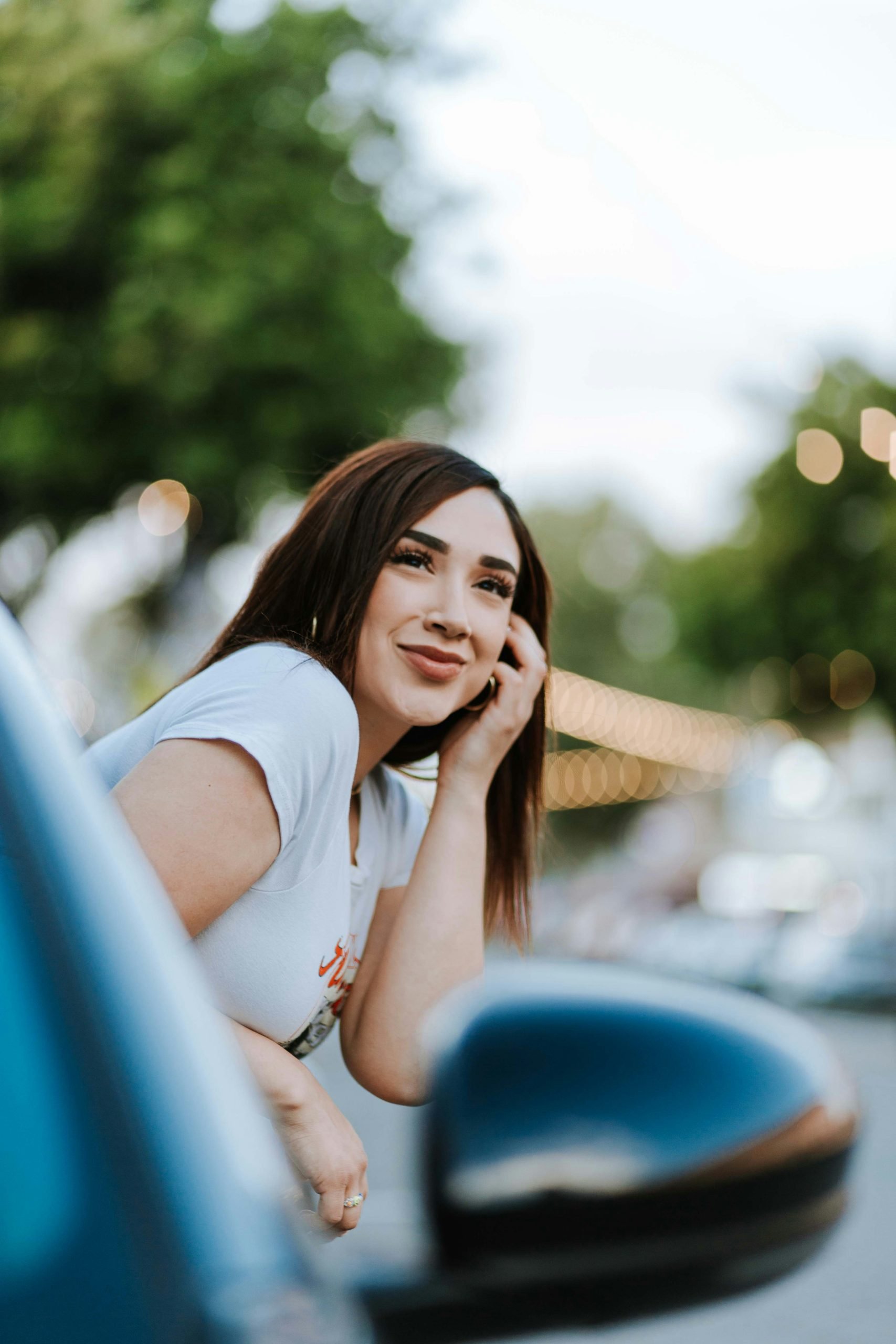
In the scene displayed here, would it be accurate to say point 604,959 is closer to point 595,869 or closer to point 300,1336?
point 300,1336

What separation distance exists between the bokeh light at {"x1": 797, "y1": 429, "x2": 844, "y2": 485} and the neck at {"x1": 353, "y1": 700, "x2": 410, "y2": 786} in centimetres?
2550

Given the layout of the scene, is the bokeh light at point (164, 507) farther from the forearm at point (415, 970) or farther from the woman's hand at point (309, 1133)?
the woman's hand at point (309, 1133)

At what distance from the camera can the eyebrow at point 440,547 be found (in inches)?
81.0

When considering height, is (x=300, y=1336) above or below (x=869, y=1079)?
above

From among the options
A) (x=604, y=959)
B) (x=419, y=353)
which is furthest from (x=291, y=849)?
(x=604, y=959)

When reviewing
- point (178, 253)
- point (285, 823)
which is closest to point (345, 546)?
point (285, 823)

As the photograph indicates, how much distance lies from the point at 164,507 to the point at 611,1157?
15.9m

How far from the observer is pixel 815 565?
27688mm

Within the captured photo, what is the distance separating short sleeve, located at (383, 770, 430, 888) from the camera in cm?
224

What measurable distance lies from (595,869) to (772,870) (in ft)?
78.8

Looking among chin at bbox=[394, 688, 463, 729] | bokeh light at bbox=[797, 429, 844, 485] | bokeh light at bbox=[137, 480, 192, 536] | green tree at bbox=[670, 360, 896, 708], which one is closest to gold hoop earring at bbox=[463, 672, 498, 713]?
chin at bbox=[394, 688, 463, 729]

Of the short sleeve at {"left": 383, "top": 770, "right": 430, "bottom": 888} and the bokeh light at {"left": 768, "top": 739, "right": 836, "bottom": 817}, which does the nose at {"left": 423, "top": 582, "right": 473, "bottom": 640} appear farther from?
the bokeh light at {"left": 768, "top": 739, "right": 836, "bottom": 817}

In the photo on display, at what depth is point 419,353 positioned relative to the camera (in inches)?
634

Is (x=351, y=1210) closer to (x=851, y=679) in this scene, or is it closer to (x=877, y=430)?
(x=877, y=430)
